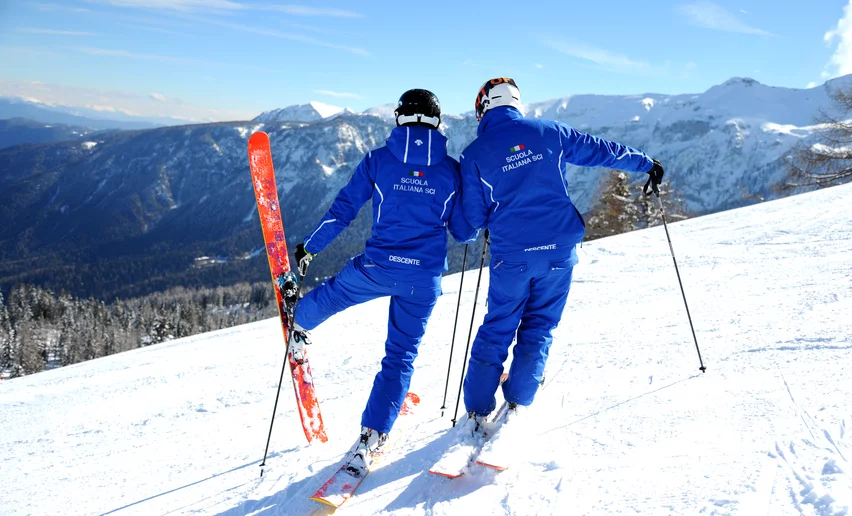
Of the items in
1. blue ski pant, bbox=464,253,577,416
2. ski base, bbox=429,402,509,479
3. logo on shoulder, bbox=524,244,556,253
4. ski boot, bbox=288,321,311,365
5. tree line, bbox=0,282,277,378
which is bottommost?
tree line, bbox=0,282,277,378

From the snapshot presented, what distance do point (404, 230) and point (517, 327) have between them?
0.96m

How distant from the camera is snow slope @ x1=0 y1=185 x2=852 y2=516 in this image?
2.28 meters

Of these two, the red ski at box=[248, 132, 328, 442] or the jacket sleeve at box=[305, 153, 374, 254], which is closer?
the jacket sleeve at box=[305, 153, 374, 254]

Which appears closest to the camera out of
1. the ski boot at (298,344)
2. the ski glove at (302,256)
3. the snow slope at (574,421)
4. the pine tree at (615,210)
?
the snow slope at (574,421)

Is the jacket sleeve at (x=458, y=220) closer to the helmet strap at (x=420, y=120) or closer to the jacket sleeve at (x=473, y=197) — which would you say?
the jacket sleeve at (x=473, y=197)

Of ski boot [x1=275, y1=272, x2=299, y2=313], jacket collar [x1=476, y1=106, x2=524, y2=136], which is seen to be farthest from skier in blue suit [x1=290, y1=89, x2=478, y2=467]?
ski boot [x1=275, y1=272, x2=299, y2=313]

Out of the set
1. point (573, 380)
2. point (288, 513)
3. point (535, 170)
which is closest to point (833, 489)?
point (573, 380)

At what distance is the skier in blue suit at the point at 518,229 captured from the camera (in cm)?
298

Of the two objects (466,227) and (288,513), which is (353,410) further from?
(466,227)

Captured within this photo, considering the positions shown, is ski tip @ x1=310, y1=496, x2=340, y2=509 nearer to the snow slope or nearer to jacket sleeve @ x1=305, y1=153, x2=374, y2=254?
the snow slope

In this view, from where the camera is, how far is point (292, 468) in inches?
126

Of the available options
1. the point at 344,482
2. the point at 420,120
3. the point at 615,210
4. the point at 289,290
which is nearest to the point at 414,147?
the point at 420,120

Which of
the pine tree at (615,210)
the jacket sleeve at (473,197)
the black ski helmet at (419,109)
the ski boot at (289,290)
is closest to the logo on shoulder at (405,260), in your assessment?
the jacket sleeve at (473,197)

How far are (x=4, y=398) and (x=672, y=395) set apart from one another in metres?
9.02
